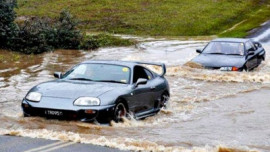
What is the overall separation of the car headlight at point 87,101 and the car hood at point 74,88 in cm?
10

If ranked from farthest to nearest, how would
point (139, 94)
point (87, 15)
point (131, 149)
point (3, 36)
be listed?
point (87, 15)
point (3, 36)
point (139, 94)
point (131, 149)

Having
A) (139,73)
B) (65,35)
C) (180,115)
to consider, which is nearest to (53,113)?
(139,73)

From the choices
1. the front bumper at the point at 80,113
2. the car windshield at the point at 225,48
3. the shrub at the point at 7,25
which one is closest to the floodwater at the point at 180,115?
the front bumper at the point at 80,113

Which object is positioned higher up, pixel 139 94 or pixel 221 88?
pixel 139 94

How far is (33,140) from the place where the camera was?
9.30 meters

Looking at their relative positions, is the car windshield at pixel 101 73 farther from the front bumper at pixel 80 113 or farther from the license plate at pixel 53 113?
the license plate at pixel 53 113

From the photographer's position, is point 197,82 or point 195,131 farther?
point 197,82

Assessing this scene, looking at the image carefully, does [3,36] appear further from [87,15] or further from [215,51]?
[87,15]

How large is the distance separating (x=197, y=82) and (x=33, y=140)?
37.6 ft

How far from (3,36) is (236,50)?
38.7ft

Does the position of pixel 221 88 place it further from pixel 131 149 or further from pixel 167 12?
pixel 167 12

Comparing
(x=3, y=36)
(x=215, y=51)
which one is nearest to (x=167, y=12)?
(x=3, y=36)

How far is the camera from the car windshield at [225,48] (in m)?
22.0

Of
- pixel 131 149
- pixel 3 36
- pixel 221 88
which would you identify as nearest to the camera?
pixel 131 149
